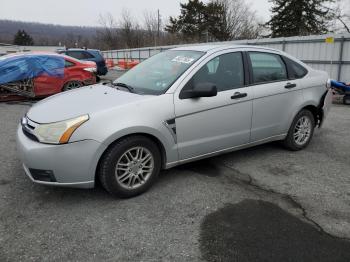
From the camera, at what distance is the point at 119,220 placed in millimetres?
3184

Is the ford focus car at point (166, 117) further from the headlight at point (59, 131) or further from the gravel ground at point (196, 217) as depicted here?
the gravel ground at point (196, 217)

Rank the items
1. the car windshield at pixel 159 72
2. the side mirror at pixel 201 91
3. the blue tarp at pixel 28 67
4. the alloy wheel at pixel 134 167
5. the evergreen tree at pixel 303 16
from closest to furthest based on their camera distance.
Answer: the alloy wheel at pixel 134 167 → the side mirror at pixel 201 91 → the car windshield at pixel 159 72 → the blue tarp at pixel 28 67 → the evergreen tree at pixel 303 16

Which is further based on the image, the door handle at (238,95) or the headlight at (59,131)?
the door handle at (238,95)

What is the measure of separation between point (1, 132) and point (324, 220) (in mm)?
5903

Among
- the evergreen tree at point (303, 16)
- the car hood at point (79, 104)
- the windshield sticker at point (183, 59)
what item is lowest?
the car hood at point (79, 104)

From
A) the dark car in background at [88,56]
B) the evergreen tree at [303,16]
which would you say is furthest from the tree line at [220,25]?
the dark car in background at [88,56]

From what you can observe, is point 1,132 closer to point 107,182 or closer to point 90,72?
point 107,182

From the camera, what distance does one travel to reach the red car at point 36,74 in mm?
9641

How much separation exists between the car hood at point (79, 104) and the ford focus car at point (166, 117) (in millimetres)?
12

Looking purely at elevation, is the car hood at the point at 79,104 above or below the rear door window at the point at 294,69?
below

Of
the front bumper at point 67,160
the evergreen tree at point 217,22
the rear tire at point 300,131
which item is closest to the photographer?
the front bumper at point 67,160

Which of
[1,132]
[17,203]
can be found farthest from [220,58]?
[1,132]

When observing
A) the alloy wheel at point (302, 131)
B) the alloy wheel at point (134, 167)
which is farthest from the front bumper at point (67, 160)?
the alloy wheel at point (302, 131)

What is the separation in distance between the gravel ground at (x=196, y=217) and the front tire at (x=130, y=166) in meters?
0.14
